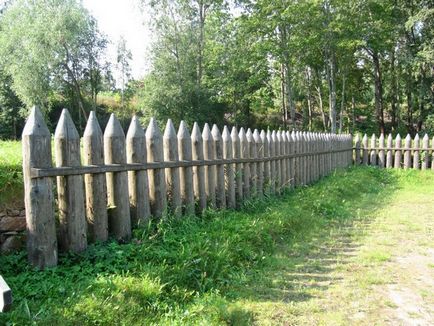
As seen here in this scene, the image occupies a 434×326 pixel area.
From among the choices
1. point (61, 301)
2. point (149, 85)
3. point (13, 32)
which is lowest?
point (61, 301)

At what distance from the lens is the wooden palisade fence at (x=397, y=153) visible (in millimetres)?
13742

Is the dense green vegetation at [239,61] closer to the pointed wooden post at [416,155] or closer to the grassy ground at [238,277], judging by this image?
the pointed wooden post at [416,155]

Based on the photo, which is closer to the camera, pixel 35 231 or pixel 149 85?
pixel 35 231

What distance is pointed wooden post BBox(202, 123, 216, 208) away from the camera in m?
5.88

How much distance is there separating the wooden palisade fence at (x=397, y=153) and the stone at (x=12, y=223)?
13.5m

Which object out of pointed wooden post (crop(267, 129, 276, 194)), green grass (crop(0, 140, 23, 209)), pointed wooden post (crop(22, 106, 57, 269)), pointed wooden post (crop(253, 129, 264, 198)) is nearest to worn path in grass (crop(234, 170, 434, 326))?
pointed wooden post (crop(253, 129, 264, 198))

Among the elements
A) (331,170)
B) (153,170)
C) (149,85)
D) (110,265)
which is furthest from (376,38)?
(110,265)

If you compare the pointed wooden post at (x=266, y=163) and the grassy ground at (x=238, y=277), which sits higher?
the pointed wooden post at (x=266, y=163)

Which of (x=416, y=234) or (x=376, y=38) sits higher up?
(x=376, y=38)

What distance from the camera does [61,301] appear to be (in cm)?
289

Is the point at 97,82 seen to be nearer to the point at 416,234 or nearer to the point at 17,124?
the point at 17,124

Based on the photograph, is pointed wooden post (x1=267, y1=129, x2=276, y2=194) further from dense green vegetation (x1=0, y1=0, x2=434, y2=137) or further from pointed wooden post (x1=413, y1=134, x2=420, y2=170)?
dense green vegetation (x1=0, y1=0, x2=434, y2=137)

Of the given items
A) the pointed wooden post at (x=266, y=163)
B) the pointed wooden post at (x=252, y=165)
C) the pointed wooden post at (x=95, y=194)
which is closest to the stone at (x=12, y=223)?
the pointed wooden post at (x=95, y=194)

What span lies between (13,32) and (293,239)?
33.5 meters
